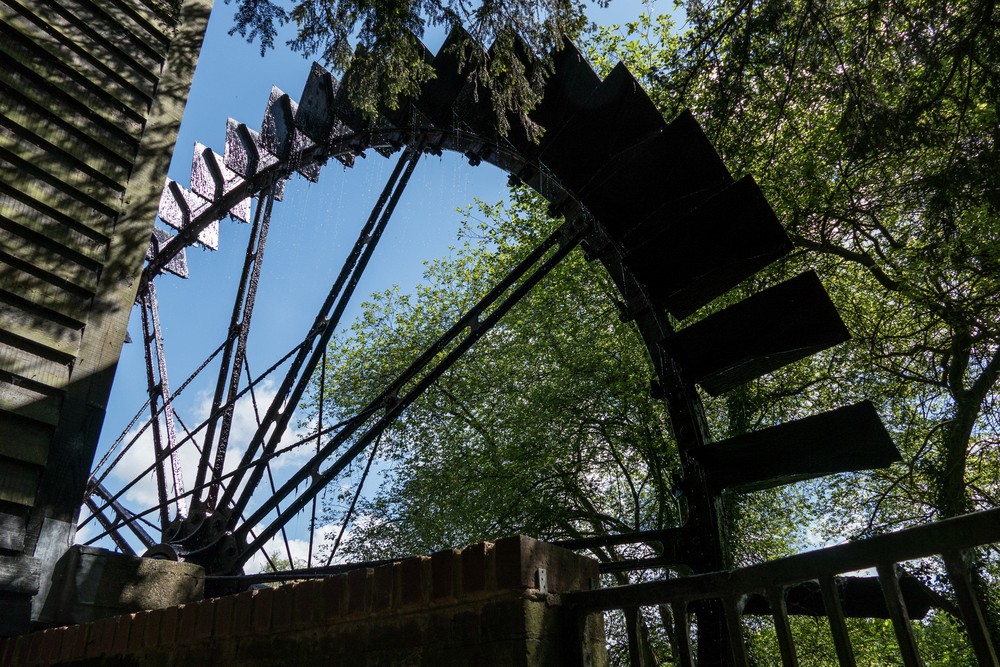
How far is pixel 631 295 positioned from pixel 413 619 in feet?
12.5

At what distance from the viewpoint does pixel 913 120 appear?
3.71 meters

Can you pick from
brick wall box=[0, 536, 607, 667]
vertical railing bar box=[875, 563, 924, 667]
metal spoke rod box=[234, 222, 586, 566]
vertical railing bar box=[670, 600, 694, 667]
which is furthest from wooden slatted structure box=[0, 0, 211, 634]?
vertical railing bar box=[875, 563, 924, 667]

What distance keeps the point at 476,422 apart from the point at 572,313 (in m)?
2.81

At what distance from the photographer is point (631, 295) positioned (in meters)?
5.17

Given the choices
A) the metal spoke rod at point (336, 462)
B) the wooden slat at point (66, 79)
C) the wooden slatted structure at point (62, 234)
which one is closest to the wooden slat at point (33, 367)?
the wooden slatted structure at point (62, 234)

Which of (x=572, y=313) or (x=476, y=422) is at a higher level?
(x=572, y=313)

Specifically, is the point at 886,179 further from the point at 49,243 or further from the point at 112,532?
the point at 112,532

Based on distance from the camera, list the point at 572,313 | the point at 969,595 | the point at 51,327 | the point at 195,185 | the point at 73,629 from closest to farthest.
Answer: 1. the point at 969,595
2. the point at 73,629
3. the point at 51,327
4. the point at 195,185
5. the point at 572,313

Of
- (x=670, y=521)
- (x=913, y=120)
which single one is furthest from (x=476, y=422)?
(x=913, y=120)

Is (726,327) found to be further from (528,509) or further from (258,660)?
(528,509)

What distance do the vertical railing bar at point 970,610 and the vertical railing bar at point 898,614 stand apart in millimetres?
94

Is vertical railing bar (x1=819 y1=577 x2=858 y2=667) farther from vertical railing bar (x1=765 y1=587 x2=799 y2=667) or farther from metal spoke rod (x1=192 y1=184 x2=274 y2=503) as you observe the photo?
metal spoke rod (x1=192 y1=184 x2=274 y2=503)

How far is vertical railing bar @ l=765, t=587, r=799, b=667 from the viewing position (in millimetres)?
1380

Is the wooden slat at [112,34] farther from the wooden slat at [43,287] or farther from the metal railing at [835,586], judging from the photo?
the metal railing at [835,586]
